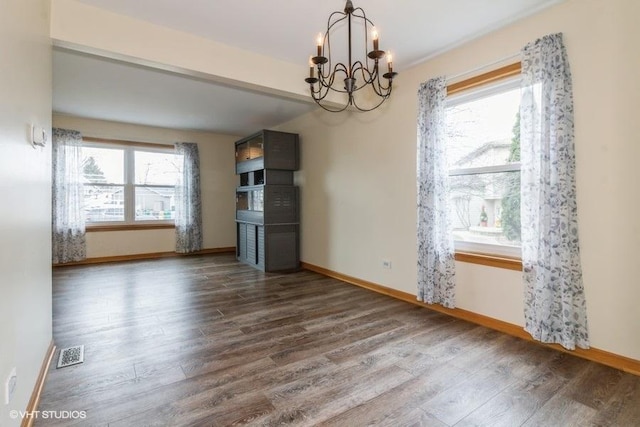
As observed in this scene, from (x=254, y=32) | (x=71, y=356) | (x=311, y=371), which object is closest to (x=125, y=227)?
(x=71, y=356)

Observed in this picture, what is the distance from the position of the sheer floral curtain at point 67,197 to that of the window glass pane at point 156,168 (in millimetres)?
977

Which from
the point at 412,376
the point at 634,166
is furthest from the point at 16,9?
the point at 634,166

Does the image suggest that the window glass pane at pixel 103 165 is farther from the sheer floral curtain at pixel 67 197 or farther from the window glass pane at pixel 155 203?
the window glass pane at pixel 155 203

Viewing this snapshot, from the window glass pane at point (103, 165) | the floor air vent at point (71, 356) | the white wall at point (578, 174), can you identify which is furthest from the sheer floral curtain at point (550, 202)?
the window glass pane at point (103, 165)

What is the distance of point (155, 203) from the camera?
20.8ft

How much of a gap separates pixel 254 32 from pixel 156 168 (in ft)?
15.0

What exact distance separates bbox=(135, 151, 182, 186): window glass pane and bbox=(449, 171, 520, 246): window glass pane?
5.54 metres

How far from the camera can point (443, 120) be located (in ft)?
10.0

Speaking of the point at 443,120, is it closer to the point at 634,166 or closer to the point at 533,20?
the point at 533,20

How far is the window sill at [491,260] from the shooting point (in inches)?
104

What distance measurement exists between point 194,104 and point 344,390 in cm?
449

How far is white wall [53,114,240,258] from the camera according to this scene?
566 centimetres

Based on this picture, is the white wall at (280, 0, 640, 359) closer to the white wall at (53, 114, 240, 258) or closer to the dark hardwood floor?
the dark hardwood floor

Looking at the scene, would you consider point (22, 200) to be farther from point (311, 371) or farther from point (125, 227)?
point (125, 227)
